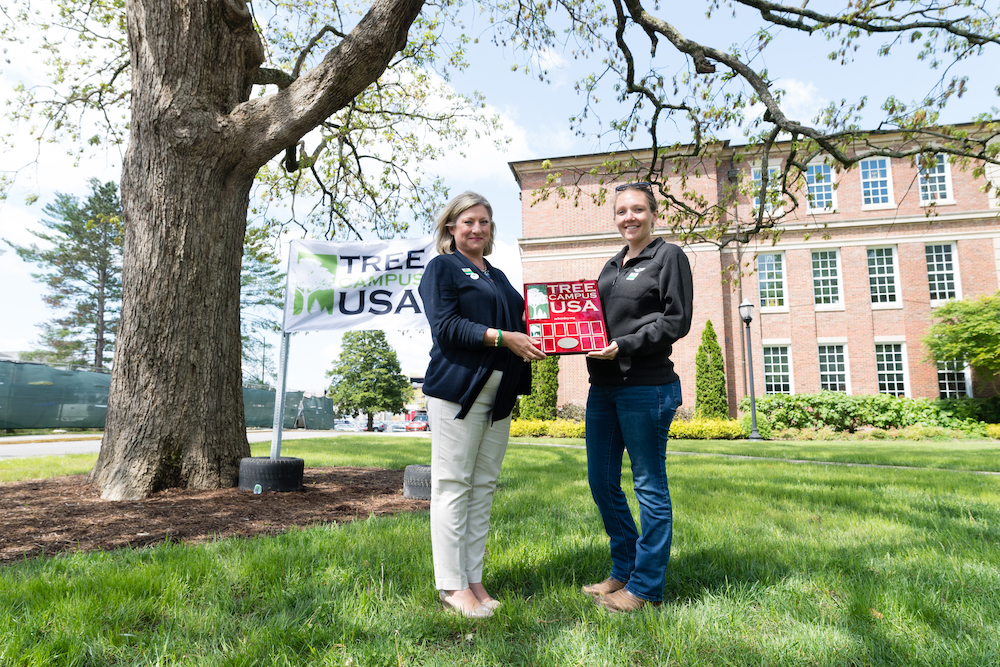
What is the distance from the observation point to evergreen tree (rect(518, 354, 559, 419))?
21.4 meters

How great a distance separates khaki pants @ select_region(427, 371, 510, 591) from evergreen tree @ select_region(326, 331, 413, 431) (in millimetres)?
38102

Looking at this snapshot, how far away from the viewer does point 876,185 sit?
72.4ft

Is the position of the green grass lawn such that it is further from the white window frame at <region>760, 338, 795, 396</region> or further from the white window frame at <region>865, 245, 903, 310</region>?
the white window frame at <region>865, 245, 903, 310</region>

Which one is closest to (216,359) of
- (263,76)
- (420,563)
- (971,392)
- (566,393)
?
(420,563)

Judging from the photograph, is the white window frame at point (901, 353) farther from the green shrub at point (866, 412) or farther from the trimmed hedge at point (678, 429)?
the trimmed hedge at point (678, 429)

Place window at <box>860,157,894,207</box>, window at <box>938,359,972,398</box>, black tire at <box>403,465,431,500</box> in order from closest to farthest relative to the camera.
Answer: black tire at <box>403,465,431,500</box> → window at <box>938,359,972,398</box> → window at <box>860,157,894,207</box>

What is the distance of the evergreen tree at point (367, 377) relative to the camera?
39.8 metres

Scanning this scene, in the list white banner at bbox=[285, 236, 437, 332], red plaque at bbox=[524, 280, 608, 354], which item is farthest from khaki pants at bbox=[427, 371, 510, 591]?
white banner at bbox=[285, 236, 437, 332]

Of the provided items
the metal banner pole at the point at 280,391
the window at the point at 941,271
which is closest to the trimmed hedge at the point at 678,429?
the window at the point at 941,271

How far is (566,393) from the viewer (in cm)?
2250

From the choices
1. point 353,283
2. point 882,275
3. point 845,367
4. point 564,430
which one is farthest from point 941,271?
point 353,283

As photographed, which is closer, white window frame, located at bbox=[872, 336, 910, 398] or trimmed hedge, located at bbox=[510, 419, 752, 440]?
trimmed hedge, located at bbox=[510, 419, 752, 440]

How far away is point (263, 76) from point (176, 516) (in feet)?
20.0

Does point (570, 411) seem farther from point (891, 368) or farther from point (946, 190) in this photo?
point (946, 190)
